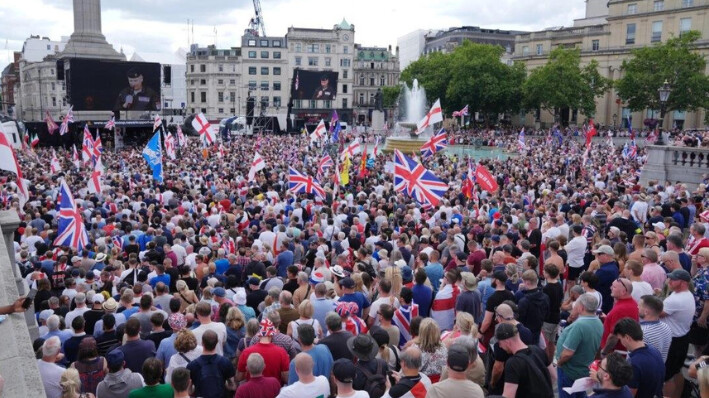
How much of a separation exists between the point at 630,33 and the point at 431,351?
242 feet

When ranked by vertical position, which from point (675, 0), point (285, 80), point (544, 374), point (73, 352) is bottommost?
point (73, 352)

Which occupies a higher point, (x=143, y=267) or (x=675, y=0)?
(x=675, y=0)

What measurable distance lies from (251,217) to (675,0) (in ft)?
213

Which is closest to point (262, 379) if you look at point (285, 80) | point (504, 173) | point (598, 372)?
point (598, 372)

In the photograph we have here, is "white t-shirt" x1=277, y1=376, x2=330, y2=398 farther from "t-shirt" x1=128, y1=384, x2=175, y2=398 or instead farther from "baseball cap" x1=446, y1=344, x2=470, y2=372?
"baseball cap" x1=446, y1=344, x2=470, y2=372

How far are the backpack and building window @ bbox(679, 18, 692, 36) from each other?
7049 centimetres

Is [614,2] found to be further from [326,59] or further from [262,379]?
[262,379]

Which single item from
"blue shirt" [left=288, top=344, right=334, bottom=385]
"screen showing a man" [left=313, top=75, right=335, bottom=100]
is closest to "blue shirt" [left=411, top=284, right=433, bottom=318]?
"blue shirt" [left=288, top=344, right=334, bottom=385]

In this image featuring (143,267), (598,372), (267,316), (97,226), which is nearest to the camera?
(598,372)

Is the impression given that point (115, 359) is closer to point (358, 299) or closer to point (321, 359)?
point (321, 359)

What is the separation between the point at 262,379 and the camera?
565 cm

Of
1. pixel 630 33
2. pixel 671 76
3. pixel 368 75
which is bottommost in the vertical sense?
pixel 671 76

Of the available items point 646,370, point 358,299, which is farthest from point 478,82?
point 646,370

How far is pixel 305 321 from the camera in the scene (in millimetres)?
6938
